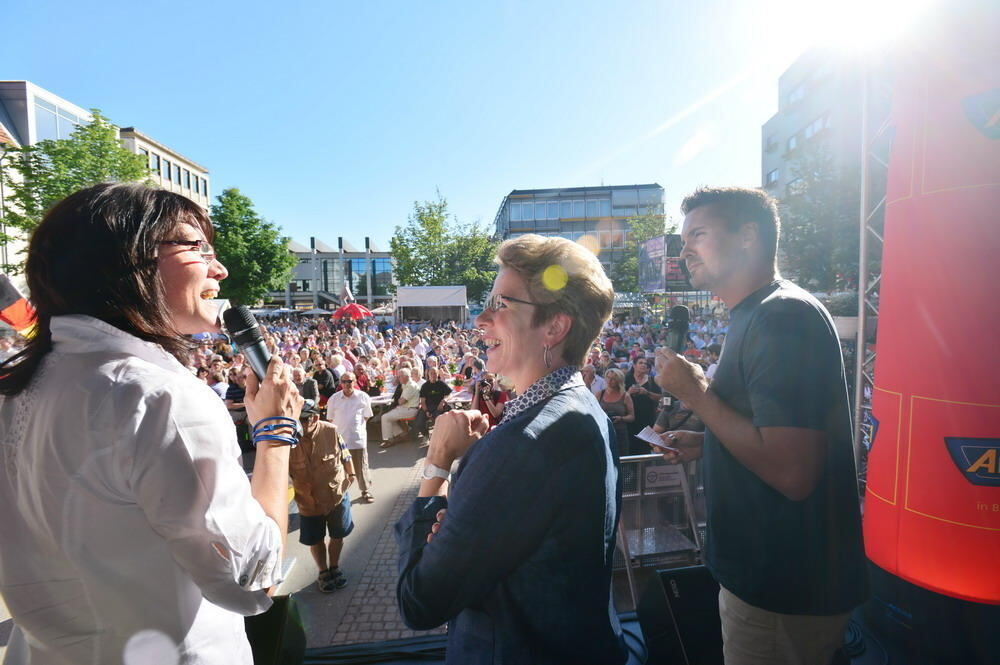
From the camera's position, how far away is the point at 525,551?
1.12m

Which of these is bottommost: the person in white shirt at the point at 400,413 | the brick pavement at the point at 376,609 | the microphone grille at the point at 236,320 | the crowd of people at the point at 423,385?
the brick pavement at the point at 376,609

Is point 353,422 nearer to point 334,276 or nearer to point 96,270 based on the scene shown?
point 96,270

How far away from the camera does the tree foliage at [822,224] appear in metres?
17.3

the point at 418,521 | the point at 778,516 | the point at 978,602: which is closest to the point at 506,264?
the point at 418,521

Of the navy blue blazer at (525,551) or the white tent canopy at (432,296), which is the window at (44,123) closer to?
the white tent canopy at (432,296)

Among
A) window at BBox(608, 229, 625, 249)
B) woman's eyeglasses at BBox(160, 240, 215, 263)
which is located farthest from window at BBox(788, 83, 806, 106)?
woman's eyeglasses at BBox(160, 240, 215, 263)

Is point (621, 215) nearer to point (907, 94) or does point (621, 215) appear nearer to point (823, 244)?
point (823, 244)

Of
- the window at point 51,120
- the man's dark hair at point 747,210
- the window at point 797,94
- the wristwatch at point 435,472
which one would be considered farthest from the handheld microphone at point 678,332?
the window at point 797,94

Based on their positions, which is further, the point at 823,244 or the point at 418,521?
the point at 823,244

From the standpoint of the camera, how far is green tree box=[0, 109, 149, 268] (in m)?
16.5

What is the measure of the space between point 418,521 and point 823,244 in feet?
71.7

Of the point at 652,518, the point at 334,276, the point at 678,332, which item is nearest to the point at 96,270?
the point at 678,332

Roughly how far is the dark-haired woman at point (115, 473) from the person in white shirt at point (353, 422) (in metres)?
5.99

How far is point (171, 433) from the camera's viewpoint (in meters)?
1.01
